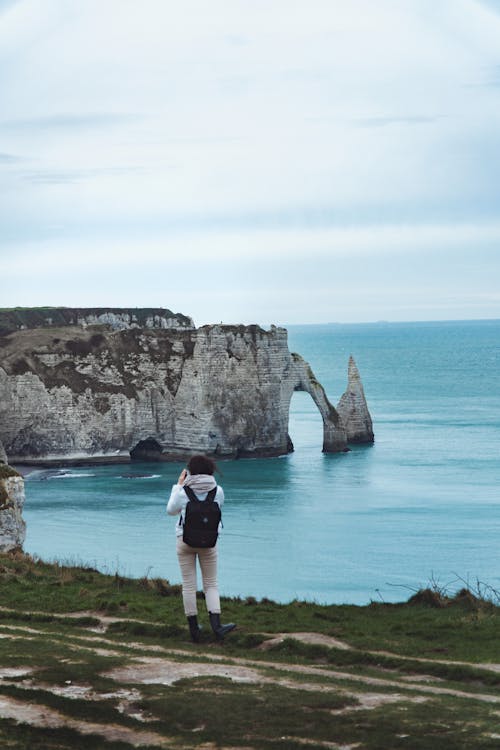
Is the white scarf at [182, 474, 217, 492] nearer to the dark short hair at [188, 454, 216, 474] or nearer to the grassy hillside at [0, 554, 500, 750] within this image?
the dark short hair at [188, 454, 216, 474]

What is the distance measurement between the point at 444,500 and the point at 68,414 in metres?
32.0

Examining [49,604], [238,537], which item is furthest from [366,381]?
[49,604]

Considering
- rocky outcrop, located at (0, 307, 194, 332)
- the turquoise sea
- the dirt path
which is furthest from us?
rocky outcrop, located at (0, 307, 194, 332)

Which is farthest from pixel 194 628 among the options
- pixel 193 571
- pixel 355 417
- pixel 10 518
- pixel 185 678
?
pixel 355 417

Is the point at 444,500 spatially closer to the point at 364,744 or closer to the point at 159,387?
the point at 159,387

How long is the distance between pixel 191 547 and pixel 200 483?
0.91 metres

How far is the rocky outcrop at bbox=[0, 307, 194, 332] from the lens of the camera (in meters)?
132

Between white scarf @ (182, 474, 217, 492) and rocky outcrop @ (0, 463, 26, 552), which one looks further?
rocky outcrop @ (0, 463, 26, 552)

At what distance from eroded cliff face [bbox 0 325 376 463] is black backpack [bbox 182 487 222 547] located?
76.6m

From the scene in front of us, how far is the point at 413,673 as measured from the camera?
583 inches

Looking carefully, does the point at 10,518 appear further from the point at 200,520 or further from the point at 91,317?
the point at 91,317

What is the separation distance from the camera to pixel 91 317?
143750mm

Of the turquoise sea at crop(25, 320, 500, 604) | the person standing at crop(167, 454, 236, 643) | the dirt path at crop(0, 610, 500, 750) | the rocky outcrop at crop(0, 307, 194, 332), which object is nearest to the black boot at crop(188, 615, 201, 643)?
the person standing at crop(167, 454, 236, 643)

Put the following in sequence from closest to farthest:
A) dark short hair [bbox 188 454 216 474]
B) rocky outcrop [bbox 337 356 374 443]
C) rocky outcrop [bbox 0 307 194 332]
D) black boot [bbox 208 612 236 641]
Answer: dark short hair [bbox 188 454 216 474]
black boot [bbox 208 612 236 641]
rocky outcrop [bbox 337 356 374 443]
rocky outcrop [bbox 0 307 194 332]
